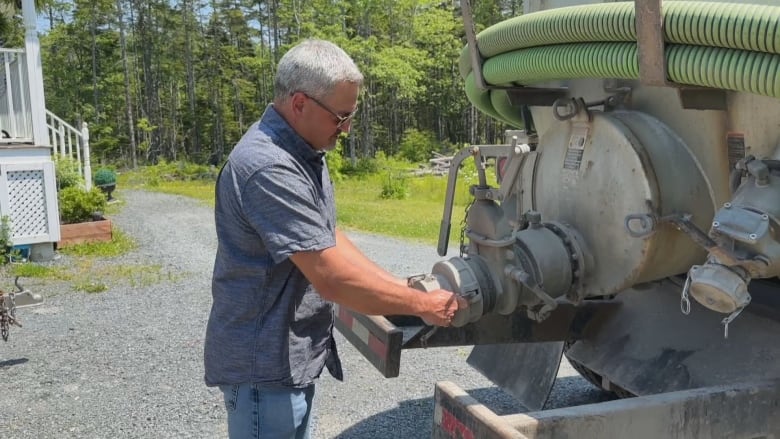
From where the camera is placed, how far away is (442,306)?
2465 mm

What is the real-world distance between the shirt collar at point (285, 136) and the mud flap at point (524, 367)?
1.86m

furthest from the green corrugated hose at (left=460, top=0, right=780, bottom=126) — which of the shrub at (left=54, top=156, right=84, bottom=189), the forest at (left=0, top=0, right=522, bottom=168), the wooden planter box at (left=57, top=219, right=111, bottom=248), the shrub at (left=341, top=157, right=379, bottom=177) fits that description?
the forest at (left=0, top=0, right=522, bottom=168)

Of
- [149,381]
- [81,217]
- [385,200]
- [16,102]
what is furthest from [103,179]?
[149,381]

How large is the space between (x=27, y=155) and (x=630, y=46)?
9.26 meters

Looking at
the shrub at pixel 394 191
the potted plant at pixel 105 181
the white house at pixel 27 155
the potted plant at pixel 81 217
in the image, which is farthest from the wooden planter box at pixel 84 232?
the shrub at pixel 394 191

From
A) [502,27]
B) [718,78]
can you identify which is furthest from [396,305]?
[502,27]

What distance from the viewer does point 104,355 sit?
18.7 ft

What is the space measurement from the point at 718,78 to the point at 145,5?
44.8 m

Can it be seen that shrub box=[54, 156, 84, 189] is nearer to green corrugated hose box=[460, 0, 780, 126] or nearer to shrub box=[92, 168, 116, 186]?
shrub box=[92, 168, 116, 186]

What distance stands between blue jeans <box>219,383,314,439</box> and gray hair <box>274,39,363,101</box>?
3.12 feet

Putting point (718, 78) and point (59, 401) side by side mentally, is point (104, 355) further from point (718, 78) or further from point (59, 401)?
point (718, 78)

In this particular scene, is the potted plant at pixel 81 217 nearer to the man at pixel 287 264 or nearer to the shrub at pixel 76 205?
the shrub at pixel 76 205

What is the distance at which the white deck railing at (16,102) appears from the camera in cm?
980

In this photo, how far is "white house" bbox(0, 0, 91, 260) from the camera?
9.46 m
